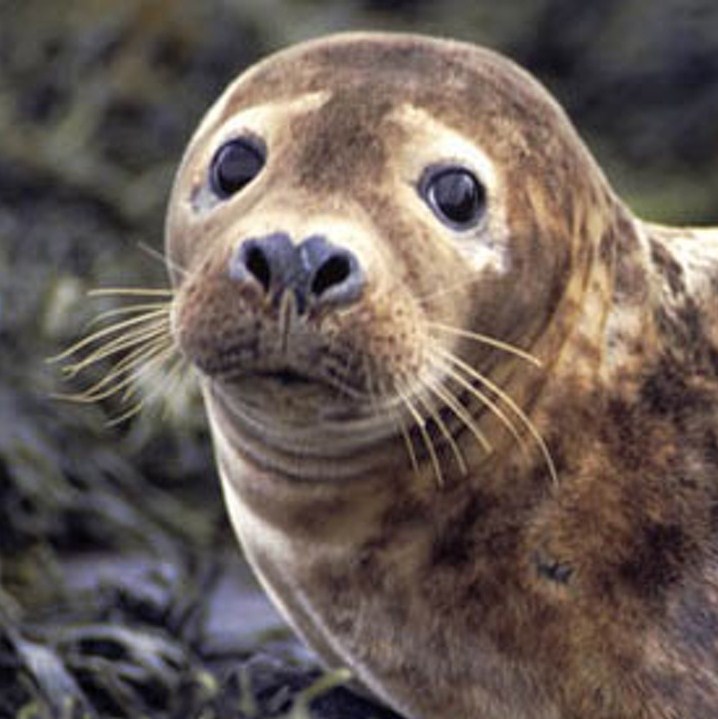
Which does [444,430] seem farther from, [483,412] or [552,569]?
[552,569]

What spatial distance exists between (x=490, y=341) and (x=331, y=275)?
1.44ft

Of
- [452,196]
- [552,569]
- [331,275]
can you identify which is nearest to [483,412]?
[552,569]

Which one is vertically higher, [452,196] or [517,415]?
[452,196]

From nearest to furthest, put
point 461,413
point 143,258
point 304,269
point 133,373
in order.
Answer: point 304,269 < point 461,413 < point 133,373 < point 143,258

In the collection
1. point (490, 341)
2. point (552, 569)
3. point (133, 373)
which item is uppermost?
point (490, 341)

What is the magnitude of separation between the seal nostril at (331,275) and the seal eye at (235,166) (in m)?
0.48

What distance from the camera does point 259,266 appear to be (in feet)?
16.5

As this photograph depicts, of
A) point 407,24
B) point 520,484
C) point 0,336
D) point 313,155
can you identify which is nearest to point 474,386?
point 520,484

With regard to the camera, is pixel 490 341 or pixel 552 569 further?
pixel 552 569

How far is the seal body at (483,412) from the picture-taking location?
5301 mm

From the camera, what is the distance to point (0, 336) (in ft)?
29.1

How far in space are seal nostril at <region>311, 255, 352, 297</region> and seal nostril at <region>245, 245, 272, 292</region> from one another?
9cm

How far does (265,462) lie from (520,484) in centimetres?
53

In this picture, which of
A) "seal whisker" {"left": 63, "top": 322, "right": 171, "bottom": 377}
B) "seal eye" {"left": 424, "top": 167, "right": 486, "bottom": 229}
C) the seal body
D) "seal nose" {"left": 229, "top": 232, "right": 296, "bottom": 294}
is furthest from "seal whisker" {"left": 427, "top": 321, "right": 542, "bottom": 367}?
"seal whisker" {"left": 63, "top": 322, "right": 171, "bottom": 377}
